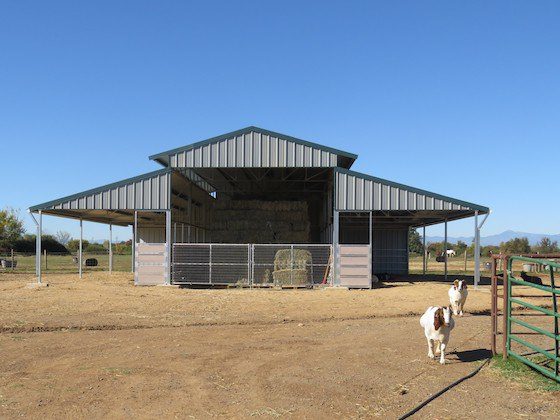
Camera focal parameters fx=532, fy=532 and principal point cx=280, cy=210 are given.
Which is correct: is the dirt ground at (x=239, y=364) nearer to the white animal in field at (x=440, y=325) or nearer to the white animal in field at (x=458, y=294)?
the white animal in field at (x=440, y=325)

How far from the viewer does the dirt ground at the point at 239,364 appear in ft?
21.7

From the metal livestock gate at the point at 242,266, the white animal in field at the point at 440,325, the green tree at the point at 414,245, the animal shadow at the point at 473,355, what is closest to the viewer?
the white animal in field at the point at 440,325

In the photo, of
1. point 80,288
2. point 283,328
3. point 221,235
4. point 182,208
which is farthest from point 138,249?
point 283,328

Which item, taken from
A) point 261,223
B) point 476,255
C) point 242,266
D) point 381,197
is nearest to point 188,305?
point 242,266

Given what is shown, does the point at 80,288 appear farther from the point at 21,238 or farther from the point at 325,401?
the point at 21,238

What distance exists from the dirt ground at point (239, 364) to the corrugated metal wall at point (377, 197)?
22.9ft

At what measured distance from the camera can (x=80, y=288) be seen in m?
22.6

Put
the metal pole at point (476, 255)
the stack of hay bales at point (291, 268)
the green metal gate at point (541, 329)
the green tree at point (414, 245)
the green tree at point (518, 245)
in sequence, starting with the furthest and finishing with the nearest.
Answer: the green tree at point (414, 245) < the green tree at point (518, 245) < the stack of hay bales at point (291, 268) < the metal pole at point (476, 255) < the green metal gate at point (541, 329)

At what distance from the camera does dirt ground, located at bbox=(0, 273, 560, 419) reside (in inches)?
261

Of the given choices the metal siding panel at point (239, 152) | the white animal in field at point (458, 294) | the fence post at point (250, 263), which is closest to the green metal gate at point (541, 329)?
the white animal in field at point (458, 294)

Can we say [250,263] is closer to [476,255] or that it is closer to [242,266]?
[242,266]

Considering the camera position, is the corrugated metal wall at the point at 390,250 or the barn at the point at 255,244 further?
the corrugated metal wall at the point at 390,250

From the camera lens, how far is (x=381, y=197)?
76.3 ft

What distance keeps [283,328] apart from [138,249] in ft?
39.7
